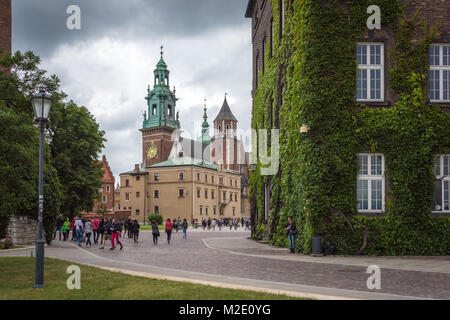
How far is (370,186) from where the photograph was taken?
19.4 metres

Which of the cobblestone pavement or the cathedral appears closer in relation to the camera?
the cobblestone pavement

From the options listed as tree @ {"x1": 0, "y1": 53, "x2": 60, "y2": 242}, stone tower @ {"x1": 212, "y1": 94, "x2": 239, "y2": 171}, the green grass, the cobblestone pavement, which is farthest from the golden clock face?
the green grass

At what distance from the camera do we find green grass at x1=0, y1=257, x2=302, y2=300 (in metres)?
9.12

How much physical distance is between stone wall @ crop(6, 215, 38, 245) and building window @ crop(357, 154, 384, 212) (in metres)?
18.8

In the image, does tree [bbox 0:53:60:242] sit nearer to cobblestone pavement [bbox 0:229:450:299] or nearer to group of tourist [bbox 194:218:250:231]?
cobblestone pavement [bbox 0:229:450:299]

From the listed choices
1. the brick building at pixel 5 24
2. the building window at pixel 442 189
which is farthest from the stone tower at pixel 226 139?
the building window at pixel 442 189

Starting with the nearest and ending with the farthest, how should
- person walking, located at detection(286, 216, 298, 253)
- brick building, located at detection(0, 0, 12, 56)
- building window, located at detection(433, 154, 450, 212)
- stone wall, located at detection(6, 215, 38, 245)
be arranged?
building window, located at detection(433, 154, 450, 212)
person walking, located at detection(286, 216, 298, 253)
stone wall, located at detection(6, 215, 38, 245)
brick building, located at detection(0, 0, 12, 56)

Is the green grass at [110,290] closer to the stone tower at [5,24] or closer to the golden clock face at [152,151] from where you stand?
the stone tower at [5,24]

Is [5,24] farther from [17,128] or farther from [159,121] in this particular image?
[159,121]

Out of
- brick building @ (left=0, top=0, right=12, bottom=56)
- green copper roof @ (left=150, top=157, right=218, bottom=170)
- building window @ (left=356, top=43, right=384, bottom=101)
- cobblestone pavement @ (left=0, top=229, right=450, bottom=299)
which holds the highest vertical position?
brick building @ (left=0, top=0, right=12, bottom=56)

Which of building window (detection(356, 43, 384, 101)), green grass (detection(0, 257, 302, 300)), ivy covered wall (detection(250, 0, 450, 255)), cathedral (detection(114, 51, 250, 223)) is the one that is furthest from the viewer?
cathedral (detection(114, 51, 250, 223))

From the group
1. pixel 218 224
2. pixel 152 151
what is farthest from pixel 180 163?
pixel 218 224
